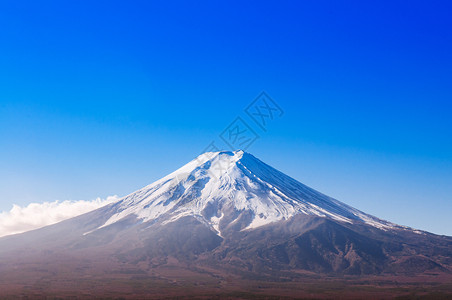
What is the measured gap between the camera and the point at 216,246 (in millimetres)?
146875

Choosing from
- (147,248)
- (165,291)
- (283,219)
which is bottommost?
(165,291)

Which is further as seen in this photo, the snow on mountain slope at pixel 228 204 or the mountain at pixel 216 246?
the snow on mountain slope at pixel 228 204

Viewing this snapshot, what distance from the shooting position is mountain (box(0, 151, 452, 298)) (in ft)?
366

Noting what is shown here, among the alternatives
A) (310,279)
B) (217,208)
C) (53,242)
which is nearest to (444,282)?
(310,279)

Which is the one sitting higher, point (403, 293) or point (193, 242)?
point (193, 242)

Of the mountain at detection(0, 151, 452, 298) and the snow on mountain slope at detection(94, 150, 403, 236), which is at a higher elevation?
the snow on mountain slope at detection(94, 150, 403, 236)

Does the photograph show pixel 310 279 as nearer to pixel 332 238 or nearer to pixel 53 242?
pixel 332 238

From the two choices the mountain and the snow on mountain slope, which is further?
the snow on mountain slope

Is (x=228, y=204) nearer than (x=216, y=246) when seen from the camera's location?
No

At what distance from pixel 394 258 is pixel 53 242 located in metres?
129

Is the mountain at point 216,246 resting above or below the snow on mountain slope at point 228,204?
below

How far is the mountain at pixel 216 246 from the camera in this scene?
111 metres

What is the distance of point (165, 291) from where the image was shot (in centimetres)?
9625

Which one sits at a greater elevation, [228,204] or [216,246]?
[228,204]
